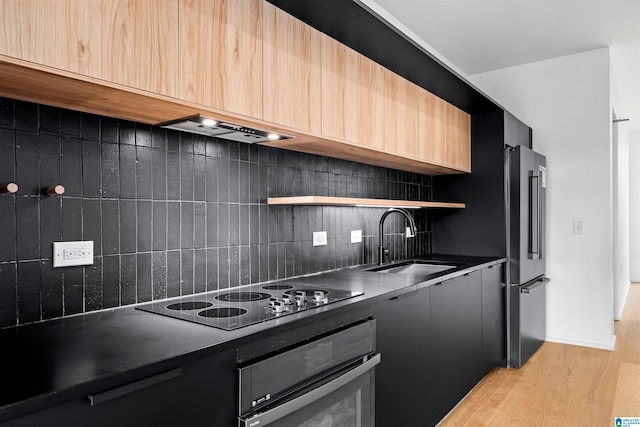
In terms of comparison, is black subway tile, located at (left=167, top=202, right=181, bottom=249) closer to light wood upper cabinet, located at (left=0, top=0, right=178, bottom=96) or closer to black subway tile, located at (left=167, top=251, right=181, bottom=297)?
black subway tile, located at (left=167, top=251, right=181, bottom=297)

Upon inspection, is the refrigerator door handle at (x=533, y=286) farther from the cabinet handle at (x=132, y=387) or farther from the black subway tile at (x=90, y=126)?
the black subway tile at (x=90, y=126)

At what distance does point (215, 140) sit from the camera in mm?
1987

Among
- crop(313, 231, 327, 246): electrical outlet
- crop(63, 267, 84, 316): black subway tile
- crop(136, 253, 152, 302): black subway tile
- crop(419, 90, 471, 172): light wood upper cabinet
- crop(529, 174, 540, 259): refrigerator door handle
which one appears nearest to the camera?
crop(63, 267, 84, 316): black subway tile

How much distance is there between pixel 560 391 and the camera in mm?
3010

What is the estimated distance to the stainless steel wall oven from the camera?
1.31 metres

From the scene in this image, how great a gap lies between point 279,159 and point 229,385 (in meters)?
1.34

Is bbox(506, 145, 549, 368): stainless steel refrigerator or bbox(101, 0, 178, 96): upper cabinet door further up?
bbox(101, 0, 178, 96): upper cabinet door

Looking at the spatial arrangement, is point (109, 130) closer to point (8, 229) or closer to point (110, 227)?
point (110, 227)

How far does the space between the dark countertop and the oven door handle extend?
0.24 meters

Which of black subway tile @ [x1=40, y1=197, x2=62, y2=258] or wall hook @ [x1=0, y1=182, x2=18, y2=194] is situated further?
black subway tile @ [x1=40, y1=197, x2=62, y2=258]

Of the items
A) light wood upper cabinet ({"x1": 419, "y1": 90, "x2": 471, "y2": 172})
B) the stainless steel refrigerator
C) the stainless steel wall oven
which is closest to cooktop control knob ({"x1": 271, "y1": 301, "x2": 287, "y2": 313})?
the stainless steel wall oven

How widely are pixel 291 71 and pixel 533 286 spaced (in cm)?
293

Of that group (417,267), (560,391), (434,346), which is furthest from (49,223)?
(560,391)

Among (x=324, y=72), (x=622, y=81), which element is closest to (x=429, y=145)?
(x=324, y=72)
